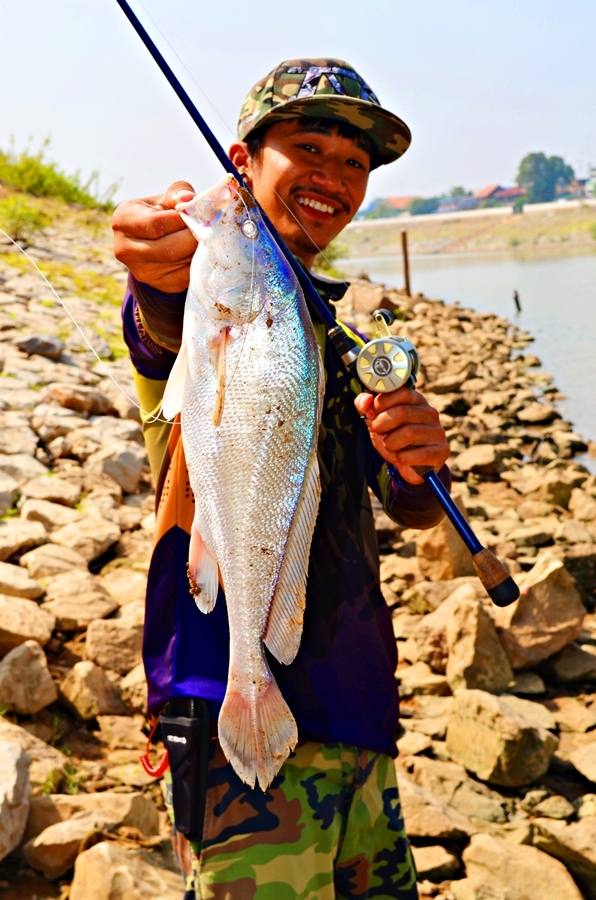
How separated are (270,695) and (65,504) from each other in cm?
442

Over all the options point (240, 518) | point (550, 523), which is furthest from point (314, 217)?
point (550, 523)

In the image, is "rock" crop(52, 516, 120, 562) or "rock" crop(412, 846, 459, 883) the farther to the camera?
"rock" crop(52, 516, 120, 562)

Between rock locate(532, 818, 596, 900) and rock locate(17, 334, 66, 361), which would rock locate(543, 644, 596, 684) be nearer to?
rock locate(532, 818, 596, 900)

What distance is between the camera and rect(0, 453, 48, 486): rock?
617 cm

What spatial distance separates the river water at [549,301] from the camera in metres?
17.3

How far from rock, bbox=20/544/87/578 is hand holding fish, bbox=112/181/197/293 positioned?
3306 mm

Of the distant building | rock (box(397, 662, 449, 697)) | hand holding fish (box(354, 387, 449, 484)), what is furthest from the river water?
the distant building

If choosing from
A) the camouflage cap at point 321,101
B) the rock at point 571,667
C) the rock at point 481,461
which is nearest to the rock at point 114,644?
the rock at point 571,667

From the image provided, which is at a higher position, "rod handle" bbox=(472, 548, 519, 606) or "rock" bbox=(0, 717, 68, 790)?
"rod handle" bbox=(472, 548, 519, 606)

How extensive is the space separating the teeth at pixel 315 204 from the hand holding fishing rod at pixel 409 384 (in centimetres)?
51

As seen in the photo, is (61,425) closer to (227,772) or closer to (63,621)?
(63,621)

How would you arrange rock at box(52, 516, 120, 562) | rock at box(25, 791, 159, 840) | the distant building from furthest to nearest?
the distant building
rock at box(52, 516, 120, 562)
rock at box(25, 791, 159, 840)

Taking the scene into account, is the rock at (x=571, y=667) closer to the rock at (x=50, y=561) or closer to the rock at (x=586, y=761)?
the rock at (x=586, y=761)

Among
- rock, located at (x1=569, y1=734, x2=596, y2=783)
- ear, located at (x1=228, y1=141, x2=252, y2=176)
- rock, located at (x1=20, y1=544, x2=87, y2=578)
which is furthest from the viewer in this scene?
rock, located at (x1=20, y1=544, x2=87, y2=578)
